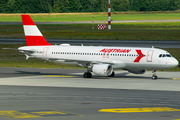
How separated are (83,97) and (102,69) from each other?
1171 centimetres

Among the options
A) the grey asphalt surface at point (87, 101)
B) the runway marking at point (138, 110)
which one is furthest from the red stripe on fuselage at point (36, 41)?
the runway marking at point (138, 110)

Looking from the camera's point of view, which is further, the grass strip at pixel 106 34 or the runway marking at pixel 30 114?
the grass strip at pixel 106 34

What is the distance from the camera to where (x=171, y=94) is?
31.2 meters

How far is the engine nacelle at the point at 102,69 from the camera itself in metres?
40.7

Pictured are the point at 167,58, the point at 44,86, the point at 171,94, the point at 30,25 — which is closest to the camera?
the point at 171,94

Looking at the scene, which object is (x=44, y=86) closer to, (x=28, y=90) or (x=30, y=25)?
(x=28, y=90)

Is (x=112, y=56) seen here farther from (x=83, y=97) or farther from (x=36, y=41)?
(x=83, y=97)

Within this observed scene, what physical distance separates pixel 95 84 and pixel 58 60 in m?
8.03

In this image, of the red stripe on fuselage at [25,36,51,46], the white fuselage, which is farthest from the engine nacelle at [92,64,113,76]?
the red stripe on fuselage at [25,36,51,46]

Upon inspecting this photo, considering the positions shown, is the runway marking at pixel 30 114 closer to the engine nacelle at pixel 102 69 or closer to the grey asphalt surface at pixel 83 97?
the grey asphalt surface at pixel 83 97

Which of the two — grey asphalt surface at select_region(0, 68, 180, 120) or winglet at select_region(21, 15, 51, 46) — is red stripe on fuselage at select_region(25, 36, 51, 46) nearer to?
winglet at select_region(21, 15, 51, 46)

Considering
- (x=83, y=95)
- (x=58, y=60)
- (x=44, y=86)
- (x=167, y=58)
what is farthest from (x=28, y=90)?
(x=167, y=58)

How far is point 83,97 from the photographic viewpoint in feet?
96.4

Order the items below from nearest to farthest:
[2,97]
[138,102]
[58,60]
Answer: [138,102], [2,97], [58,60]
